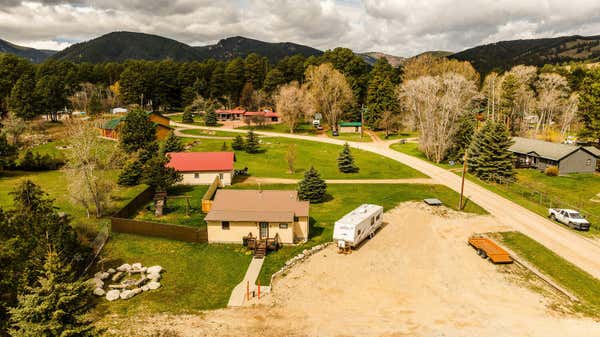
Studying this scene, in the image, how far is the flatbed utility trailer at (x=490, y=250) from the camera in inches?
1084

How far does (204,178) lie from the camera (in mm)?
48250

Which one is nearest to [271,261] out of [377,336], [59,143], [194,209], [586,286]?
[377,336]

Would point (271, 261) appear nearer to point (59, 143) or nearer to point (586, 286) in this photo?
point (586, 286)

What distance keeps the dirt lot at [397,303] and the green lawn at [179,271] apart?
1.60m

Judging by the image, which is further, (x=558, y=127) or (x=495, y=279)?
(x=558, y=127)

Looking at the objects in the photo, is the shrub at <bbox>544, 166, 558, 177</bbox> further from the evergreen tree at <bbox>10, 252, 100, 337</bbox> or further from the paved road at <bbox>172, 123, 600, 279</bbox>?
the evergreen tree at <bbox>10, 252, 100, 337</bbox>

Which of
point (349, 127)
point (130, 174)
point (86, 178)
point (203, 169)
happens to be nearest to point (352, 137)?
point (349, 127)

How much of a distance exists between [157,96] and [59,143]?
47.7 m

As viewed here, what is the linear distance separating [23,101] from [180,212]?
69.7m

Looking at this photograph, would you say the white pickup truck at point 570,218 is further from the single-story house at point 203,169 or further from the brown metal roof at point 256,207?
the single-story house at point 203,169

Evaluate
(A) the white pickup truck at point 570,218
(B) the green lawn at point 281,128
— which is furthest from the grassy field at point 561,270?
(B) the green lawn at point 281,128

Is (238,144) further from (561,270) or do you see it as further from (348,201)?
(561,270)

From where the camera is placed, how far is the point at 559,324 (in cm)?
2030

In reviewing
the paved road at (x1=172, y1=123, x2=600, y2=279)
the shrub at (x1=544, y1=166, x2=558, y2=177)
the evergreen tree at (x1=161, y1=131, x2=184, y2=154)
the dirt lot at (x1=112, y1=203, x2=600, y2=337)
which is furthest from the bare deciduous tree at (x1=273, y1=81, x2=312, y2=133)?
the dirt lot at (x1=112, y1=203, x2=600, y2=337)
